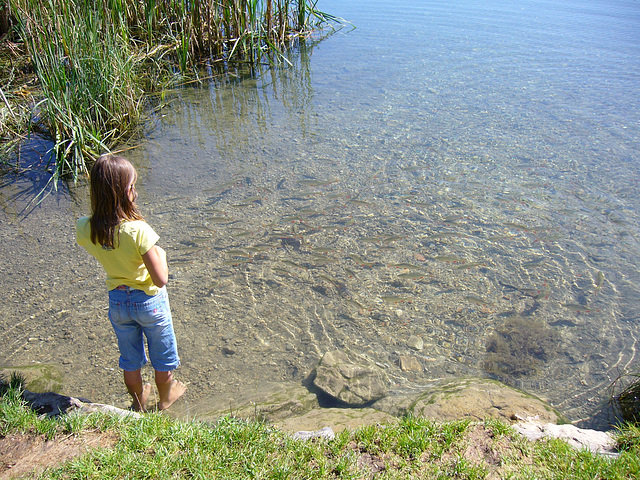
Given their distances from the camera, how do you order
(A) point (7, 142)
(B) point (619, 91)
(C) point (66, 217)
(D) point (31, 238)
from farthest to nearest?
(B) point (619, 91) → (A) point (7, 142) → (C) point (66, 217) → (D) point (31, 238)

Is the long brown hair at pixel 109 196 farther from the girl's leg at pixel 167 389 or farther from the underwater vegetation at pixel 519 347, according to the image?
the underwater vegetation at pixel 519 347

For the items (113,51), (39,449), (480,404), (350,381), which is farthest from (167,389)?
(113,51)

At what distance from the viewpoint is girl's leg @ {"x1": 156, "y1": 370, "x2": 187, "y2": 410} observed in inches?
133

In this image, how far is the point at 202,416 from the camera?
11.3 feet

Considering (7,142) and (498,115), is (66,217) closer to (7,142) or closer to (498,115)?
(7,142)

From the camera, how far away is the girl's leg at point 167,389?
3.39m

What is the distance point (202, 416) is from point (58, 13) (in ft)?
23.1

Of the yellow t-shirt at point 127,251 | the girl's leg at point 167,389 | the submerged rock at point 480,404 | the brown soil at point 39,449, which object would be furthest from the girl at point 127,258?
the submerged rock at point 480,404

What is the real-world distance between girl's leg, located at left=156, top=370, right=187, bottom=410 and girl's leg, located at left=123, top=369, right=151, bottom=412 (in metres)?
0.13

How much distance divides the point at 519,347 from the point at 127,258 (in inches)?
146

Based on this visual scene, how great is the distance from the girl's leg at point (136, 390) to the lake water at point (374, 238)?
0.28 metres

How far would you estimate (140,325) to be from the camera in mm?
3102

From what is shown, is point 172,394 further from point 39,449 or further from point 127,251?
point 127,251

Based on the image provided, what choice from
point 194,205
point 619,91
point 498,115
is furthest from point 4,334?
point 619,91
